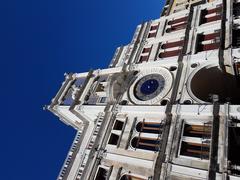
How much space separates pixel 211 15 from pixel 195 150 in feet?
63.8

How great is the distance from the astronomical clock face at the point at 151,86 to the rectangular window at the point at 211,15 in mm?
9200

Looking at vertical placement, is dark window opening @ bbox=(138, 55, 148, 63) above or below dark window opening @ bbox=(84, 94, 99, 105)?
above

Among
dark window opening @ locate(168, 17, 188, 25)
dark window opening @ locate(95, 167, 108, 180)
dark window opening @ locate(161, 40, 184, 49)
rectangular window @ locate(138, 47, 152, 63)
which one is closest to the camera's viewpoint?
dark window opening @ locate(95, 167, 108, 180)

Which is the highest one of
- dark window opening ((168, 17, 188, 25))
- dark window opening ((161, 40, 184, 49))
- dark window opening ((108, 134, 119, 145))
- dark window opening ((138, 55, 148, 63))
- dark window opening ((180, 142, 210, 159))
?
dark window opening ((168, 17, 188, 25))

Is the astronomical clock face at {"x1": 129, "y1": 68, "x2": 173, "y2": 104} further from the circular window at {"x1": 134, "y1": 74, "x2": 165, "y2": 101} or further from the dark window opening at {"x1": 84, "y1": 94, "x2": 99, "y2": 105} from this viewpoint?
the dark window opening at {"x1": 84, "y1": 94, "x2": 99, "y2": 105}

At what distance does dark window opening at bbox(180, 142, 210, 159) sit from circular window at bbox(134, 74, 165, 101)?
8.20 meters

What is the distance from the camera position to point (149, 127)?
3269cm

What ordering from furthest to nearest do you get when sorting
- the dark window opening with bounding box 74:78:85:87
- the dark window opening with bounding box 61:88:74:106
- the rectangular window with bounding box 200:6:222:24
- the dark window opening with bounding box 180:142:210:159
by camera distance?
the dark window opening with bounding box 74:78:85:87 < the dark window opening with bounding box 61:88:74:106 < the rectangular window with bounding box 200:6:222:24 < the dark window opening with bounding box 180:142:210:159

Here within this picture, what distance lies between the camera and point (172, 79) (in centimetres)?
3412

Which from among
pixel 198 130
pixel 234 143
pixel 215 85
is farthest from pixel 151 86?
pixel 234 143

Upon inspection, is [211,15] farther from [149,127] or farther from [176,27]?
[149,127]

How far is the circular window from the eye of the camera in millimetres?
34750

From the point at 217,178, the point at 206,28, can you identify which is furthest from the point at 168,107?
the point at 206,28

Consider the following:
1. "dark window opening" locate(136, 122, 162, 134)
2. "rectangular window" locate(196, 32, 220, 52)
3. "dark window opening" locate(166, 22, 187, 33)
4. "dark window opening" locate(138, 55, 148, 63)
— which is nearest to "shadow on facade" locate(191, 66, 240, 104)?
"rectangular window" locate(196, 32, 220, 52)
